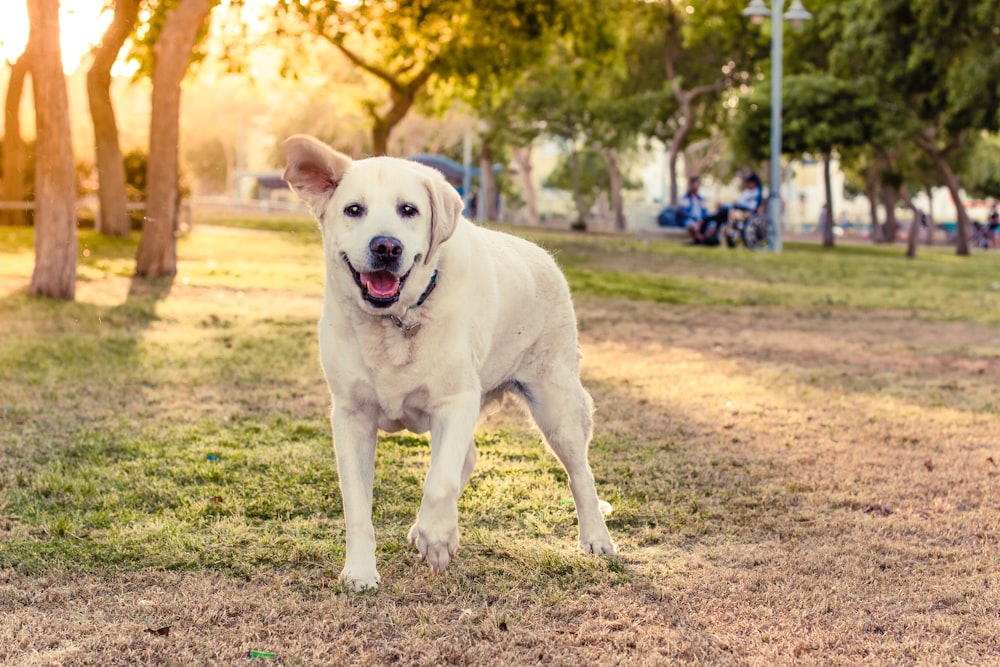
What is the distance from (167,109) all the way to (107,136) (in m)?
6.48

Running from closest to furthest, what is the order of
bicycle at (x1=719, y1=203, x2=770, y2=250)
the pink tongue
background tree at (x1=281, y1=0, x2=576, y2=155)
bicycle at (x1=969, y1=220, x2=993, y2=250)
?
the pink tongue < background tree at (x1=281, y1=0, x2=576, y2=155) < bicycle at (x1=719, y1=203, x2=770, y2=250) < bicycle at (x1=969, y1=220, x2=993, y2=250)

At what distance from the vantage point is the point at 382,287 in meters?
4.00

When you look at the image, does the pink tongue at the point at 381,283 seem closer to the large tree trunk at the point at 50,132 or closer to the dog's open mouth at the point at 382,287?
the dog's open mouth at the point at 382,287

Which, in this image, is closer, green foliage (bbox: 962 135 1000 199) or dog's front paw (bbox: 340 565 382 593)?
dog's front paw (bbox: 340 565 382 593)

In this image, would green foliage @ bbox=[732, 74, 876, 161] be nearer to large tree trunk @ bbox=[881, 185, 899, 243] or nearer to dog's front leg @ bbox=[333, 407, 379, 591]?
large tree trunk @ bbox=[881, 185, 899, 243]

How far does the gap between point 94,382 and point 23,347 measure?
1646 mm

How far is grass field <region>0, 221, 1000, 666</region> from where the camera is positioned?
12.4 ft

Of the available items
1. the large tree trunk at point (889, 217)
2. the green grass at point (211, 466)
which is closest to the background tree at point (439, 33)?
the green grass at point (211, 466)

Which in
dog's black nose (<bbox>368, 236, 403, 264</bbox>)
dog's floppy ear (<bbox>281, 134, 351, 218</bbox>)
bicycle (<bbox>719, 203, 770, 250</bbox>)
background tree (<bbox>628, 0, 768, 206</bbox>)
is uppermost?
background tree (<bbox>628, 0, 768, 206</bbox>)

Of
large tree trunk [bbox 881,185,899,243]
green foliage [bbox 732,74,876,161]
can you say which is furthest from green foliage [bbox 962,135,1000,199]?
green foliage [bbox 732,74,876,161]

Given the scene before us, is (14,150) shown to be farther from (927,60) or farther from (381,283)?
(381,283)

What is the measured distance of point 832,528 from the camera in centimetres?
518

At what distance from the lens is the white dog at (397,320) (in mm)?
4023

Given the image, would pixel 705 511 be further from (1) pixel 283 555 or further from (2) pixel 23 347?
(2) pixel 23 347
